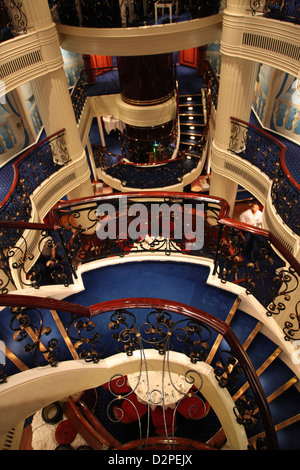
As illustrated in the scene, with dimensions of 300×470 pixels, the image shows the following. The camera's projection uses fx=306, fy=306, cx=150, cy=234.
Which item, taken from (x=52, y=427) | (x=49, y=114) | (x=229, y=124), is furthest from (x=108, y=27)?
(x=52, y=427)

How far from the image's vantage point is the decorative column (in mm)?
5602

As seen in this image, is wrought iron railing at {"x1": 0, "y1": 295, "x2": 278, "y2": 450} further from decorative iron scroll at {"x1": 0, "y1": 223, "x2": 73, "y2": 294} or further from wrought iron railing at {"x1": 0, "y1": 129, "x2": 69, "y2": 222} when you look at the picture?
wrought iron railing at {"x1": 0, "y1": 129, "x2": 69, "y2": 222}

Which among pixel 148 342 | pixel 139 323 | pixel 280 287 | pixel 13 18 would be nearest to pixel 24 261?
pixel 139 323

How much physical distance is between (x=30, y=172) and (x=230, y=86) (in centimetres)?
459

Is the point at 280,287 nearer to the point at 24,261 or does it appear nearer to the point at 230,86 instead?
the point at 24,261

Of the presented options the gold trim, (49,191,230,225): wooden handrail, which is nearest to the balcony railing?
the gold trim

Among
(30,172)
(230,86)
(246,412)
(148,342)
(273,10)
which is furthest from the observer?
(30,172)

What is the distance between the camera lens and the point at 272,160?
590 centimetres

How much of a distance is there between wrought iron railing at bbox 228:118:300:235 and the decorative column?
0.72ft

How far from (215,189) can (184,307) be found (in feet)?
19.4

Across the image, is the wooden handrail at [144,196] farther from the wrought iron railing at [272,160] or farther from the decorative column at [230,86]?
the decorative column at [230,86]

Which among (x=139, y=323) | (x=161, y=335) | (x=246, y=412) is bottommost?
(x=139, y=323)

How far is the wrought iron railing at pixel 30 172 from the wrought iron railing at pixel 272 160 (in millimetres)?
3963

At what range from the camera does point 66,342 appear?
348cm
